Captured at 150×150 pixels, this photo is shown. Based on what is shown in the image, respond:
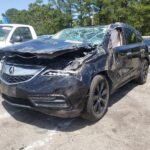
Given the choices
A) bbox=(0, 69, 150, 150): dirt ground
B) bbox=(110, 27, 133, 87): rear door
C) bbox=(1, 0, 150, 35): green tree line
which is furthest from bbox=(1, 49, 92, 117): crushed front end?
bbox=(1, 0, 150, 35): green tree line

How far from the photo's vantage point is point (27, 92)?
4.53 meters

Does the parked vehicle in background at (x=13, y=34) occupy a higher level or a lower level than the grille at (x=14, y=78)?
higher

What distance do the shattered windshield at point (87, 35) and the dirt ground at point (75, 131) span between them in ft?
4.66

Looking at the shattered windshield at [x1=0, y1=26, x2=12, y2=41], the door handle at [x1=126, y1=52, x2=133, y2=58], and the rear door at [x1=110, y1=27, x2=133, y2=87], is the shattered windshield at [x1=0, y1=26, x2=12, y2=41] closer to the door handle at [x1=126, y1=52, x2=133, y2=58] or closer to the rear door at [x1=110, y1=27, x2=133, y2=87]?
the rear door at [x1=110, y1=27, x2=133, y2=87]

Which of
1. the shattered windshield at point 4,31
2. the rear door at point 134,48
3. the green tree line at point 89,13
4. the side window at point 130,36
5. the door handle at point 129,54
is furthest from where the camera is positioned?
the green tree line at point 89,13

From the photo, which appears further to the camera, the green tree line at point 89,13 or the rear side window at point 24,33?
the green tree line at point 89,13

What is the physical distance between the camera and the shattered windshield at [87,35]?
228 inches

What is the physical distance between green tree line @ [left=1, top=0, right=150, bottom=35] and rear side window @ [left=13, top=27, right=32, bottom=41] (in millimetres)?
24307

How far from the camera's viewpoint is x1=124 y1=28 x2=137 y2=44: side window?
272 inches

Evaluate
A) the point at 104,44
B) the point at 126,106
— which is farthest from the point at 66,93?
the point at 126,106

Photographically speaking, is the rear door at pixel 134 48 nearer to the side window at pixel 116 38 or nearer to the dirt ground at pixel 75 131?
the side window at pixel 116 38

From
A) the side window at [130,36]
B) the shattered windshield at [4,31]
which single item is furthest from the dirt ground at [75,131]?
the shattered windshield at [4,31]

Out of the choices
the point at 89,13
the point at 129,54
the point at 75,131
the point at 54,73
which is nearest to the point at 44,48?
the point at 54,73

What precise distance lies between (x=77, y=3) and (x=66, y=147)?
3425 cm
